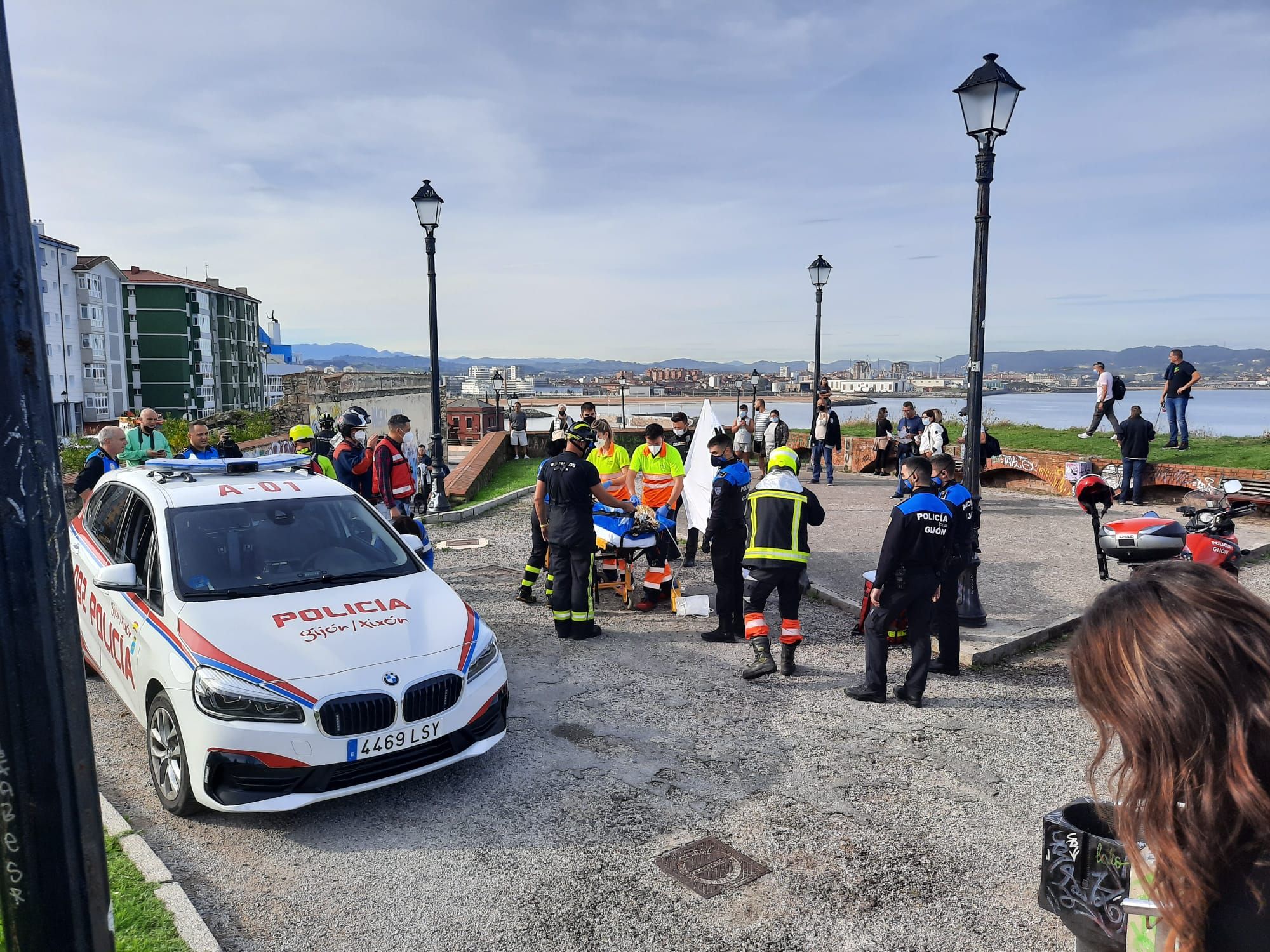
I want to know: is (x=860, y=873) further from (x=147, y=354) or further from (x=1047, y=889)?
(x=147, y=354)

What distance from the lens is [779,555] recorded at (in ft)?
22.9

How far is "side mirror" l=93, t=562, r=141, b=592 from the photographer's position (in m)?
5.12

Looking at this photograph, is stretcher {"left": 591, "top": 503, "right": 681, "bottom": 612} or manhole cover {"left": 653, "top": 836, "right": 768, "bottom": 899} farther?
stretcher {"left": 591, "top": 503, "right": 681, "bottom": 612}

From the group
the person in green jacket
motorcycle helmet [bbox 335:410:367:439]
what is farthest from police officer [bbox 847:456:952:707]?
the person in green jacket

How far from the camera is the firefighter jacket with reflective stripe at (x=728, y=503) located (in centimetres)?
783

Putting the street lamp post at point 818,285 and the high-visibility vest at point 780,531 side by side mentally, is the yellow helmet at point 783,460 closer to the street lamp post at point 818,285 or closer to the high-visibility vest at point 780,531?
the high-visibility vest at point 780,531

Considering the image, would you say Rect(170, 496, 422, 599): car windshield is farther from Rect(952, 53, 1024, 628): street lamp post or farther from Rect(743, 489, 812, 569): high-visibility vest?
Rect(952, 53, 1024, 628): street lamp post

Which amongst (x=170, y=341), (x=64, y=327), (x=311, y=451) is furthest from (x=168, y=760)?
(x=170, y=341)

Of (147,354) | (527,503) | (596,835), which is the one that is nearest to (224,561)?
(596,835)

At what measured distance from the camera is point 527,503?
16078 mm

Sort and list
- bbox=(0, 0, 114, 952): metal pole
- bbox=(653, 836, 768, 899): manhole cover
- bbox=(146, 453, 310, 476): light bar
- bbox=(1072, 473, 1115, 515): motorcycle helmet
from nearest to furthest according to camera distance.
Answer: bbox=(0, 0, 114, 952): metal pole, bbox=(653, 836, 768, 899): manhole cover, bbox=(146, 453, 310, 476): light bar, bbox=(1072, 473, 1115, 515): motorcycle helmet

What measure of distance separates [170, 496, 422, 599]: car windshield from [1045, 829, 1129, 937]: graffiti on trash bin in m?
4.37

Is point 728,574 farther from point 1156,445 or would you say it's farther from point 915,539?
point 1156,445

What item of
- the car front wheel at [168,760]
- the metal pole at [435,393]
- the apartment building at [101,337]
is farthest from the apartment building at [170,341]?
the car front wheel at [168,760]
